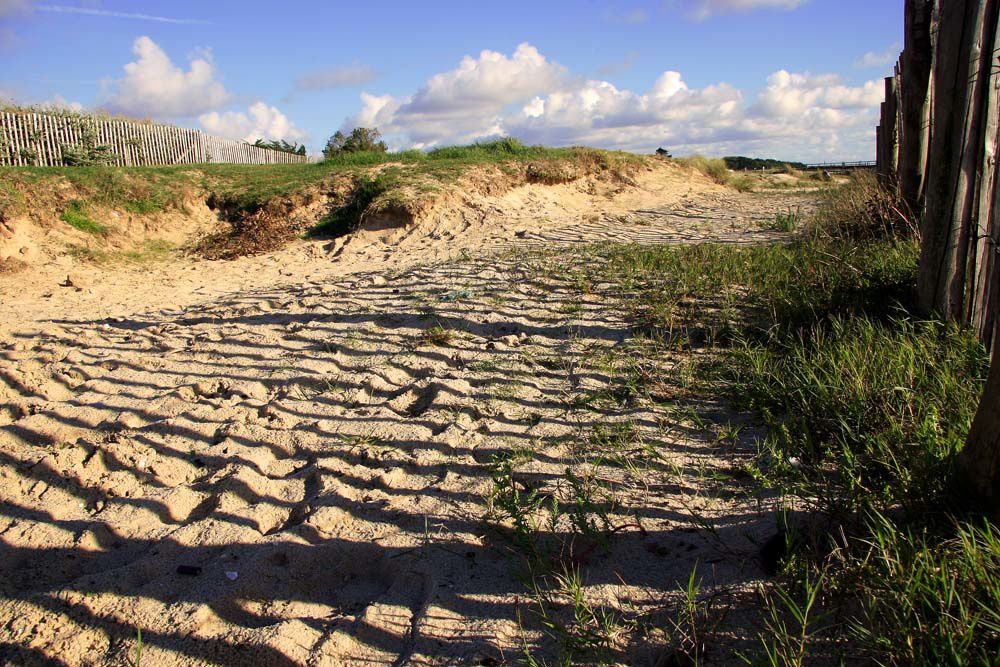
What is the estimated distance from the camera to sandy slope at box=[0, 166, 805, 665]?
215cm

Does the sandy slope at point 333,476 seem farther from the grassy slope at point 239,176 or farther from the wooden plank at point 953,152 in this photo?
the grassy slope at point 239,176

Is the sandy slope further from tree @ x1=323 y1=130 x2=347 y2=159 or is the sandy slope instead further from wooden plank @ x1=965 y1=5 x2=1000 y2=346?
tree @ x1=323 y1=130 x2=347 y2=159

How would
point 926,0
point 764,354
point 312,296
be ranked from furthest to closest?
point 312,296
point 926,0
point 764,354

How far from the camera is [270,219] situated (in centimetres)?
987

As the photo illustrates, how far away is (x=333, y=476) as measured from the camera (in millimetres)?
3057

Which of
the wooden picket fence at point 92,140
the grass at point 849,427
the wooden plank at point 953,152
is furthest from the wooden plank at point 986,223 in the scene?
the wooden picket fence at point 92,140

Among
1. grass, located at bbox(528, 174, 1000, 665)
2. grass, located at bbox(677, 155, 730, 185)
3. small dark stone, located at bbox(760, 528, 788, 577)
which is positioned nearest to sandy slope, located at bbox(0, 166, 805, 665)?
small dark stone, located at bbox(760, 528, 788, 577)

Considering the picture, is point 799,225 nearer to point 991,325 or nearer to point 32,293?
point 991,325

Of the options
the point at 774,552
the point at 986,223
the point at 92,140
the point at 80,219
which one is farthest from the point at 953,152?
the point at 92,140

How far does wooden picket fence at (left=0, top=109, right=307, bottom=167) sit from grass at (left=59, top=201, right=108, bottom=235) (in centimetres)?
410

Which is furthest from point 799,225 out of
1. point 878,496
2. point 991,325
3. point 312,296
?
point 878,496

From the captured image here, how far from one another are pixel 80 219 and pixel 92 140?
5909 mm

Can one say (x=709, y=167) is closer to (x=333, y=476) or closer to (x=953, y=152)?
(x=953, y=152)

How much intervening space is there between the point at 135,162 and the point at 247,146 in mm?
6503
